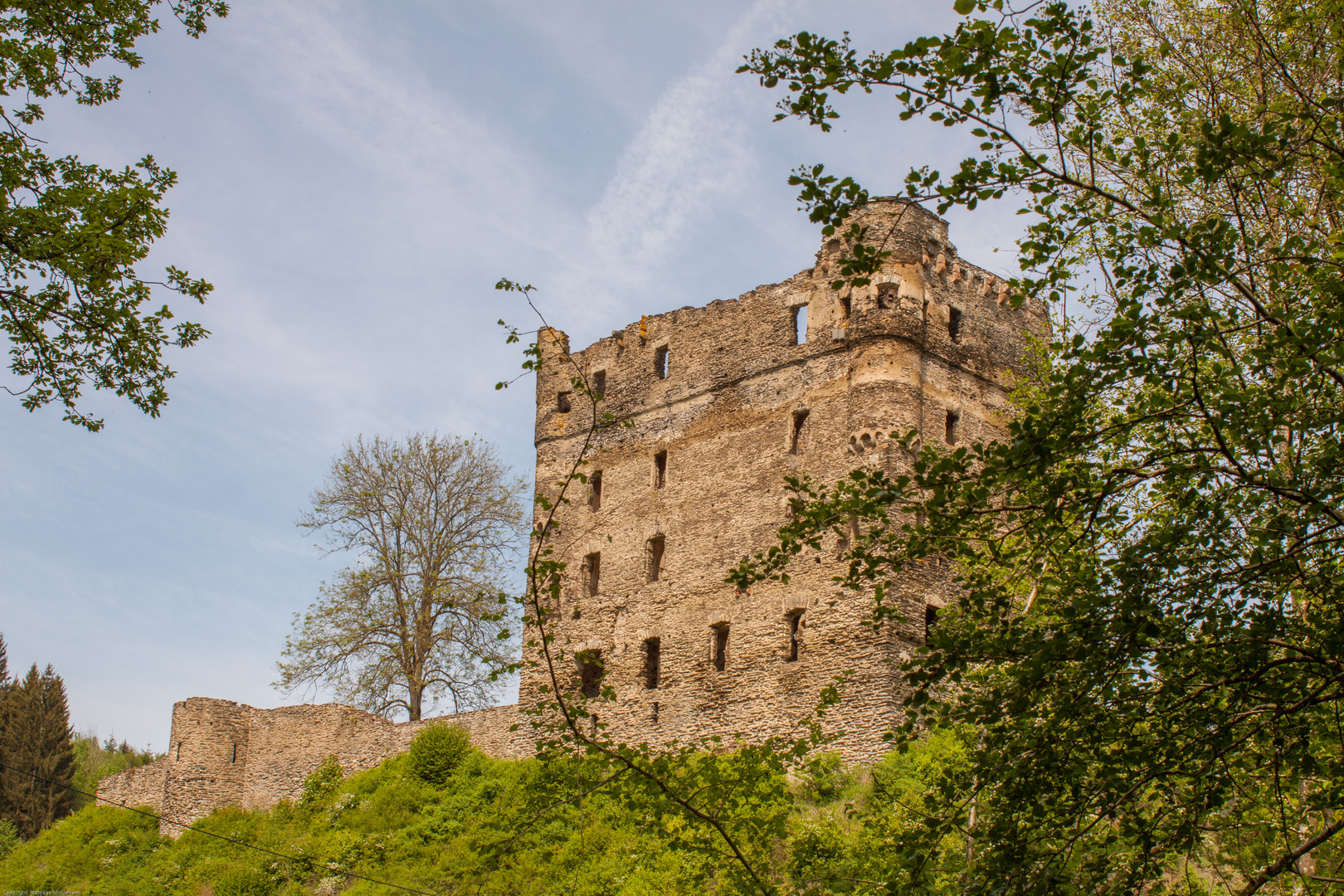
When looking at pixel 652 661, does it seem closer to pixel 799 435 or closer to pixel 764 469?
pixel 764 469

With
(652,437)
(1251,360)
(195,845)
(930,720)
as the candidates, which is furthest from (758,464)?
(930,720)

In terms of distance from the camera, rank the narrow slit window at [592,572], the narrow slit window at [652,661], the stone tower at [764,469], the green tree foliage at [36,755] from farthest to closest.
→ the green tree foliage at [36,755]
the narrow slit window at [592,572]
the narrow slit window at [652,661]
the stone tower at [764,469]

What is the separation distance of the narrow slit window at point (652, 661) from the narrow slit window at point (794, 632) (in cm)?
323

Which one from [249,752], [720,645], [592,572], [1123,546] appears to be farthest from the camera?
[249,752]

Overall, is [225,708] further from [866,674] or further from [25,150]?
[25,150]

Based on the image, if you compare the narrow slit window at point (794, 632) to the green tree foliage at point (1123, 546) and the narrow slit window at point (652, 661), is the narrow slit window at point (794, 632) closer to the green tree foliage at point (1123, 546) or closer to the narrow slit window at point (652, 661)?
the narrow slit window at point (652, 661)

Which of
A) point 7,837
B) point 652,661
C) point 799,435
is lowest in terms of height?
point 7,837

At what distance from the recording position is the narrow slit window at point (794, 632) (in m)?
25.0

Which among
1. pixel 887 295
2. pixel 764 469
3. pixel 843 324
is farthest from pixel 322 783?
pixel 887 295

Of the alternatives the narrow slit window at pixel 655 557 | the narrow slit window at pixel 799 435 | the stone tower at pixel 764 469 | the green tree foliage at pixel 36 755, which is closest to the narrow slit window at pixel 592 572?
the stone tower at pixel 764 469

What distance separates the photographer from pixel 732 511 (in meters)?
27.1

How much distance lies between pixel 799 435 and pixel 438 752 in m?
10.7

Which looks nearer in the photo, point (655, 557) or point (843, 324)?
point (843, 324)

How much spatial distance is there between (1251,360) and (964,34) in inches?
179
